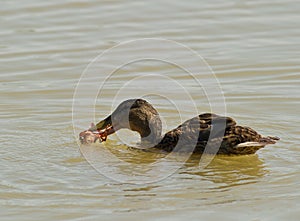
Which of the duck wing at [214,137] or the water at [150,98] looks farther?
the duck wing at [214,137]

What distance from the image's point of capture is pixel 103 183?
8.29 metres

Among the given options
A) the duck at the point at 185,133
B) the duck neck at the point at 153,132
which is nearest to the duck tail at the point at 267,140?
the duck at the point at 185,133

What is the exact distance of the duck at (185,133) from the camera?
354 inches

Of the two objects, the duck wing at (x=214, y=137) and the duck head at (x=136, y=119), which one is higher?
the duck head at (x=136, y=119)

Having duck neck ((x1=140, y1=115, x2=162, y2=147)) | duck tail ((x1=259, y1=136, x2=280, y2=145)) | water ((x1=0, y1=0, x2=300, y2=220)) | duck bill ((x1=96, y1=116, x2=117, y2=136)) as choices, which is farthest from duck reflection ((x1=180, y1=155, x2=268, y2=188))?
duck bill ((x1=96, y1=116, x2=117, y2=136))

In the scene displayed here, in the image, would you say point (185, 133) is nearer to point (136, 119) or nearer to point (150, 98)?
point (136, 119)

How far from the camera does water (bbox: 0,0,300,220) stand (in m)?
7.70

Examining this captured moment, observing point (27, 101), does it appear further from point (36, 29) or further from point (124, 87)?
point (36, 29)

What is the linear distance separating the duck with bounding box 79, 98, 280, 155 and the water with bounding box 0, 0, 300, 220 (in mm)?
163

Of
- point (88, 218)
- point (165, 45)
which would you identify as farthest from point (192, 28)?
point (88, 218)

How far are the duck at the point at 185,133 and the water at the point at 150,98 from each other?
6.4 inches

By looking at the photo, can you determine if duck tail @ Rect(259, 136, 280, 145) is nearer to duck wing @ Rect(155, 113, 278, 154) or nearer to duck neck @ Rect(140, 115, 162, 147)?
duck wing @ Rect(155, 113, 278, 154)

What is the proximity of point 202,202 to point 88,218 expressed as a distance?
1006 mm

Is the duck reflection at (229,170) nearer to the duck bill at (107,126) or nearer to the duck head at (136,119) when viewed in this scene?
the duck head at (136,119)
